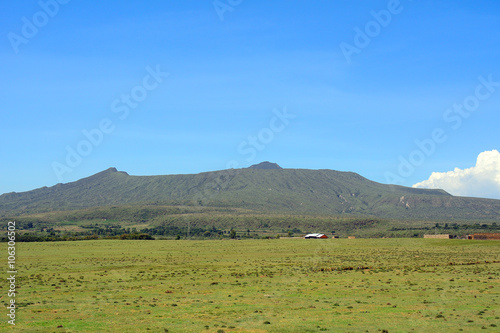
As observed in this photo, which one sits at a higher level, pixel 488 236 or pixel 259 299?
pixel 488 236

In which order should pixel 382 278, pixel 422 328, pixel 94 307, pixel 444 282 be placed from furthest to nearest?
pixel 382 278 < pixel 444 282 < pixel 94 307 < pixel 422 328

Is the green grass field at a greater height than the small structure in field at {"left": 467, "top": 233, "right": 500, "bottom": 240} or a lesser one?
lesser

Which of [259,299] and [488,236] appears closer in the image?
[259,299]

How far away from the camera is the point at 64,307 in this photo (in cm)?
3017

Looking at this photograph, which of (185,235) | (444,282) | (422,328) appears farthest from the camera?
A: (185,235)

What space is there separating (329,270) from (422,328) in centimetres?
2820

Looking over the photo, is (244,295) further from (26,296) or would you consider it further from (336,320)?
(26,296)

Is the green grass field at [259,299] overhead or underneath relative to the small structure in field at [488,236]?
underneath

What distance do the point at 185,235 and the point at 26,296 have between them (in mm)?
140777

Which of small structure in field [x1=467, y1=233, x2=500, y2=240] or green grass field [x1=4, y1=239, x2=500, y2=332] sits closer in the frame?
green grass field [x1=4, y1=239, x2=500, y2=332]

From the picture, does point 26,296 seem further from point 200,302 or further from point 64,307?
point 200,302

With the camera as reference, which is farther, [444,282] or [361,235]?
[361,235]

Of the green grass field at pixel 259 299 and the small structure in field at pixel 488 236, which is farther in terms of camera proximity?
the small structure in field at pixel 488 236

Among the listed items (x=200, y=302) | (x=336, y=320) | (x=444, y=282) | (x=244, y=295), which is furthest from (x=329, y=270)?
(x=336, y=320)
